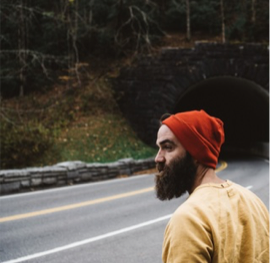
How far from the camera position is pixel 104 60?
23.5 meters

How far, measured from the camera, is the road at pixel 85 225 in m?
5.53

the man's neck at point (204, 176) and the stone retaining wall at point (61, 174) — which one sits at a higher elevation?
the man's neck at point (204, 176)

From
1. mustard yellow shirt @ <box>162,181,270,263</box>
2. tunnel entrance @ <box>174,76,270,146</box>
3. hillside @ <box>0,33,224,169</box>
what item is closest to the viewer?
mustard yellow shirt @ <box>162,181,270,263</box>

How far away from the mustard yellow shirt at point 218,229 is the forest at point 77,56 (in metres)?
12.8

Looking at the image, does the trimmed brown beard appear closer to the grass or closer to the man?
the man

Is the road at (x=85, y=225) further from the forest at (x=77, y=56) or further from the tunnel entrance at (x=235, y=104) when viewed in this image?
the tunnel entrance at (x=235, y=104)

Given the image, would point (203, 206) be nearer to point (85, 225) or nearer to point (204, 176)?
point (204, 176)

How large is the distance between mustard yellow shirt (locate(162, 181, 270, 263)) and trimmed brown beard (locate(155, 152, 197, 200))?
0.11 m

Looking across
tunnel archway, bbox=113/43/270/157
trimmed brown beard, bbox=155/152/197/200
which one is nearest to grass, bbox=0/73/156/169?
tunnel archway, bbox=113/43/270/157

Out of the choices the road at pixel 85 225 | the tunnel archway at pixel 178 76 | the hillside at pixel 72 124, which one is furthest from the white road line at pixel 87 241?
the tunnel archway at pixel 178 76


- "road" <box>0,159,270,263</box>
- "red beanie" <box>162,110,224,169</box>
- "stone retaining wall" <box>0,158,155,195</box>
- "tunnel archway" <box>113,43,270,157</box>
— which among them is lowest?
"stone retaining wall" <box>0,158,155,195</box>

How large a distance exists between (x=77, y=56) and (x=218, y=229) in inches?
625

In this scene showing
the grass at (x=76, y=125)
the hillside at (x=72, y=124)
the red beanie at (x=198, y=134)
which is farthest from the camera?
the grass at (x=76, y=125)

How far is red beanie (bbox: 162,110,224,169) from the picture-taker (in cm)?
192
